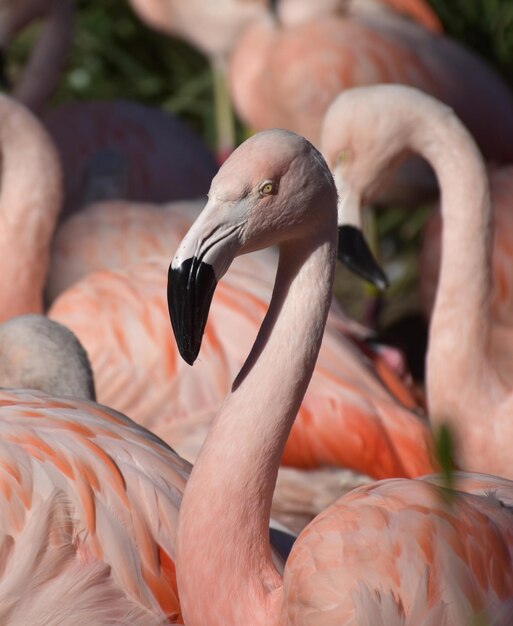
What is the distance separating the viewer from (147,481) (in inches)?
103

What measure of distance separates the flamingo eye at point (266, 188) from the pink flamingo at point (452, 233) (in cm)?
109

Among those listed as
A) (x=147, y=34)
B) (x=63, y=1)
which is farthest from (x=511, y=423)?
(x=147, y=34)

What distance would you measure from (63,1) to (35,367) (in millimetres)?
2993

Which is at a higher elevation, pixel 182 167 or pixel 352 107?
pixel 352 107

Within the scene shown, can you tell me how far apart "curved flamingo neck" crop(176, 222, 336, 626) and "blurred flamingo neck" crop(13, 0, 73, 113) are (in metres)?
3.46

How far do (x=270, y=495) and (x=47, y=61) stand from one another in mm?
3640

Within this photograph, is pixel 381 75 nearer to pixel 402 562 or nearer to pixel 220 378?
pixel 220 378

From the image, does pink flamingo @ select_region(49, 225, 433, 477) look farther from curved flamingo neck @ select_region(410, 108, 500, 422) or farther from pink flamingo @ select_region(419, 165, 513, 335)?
pink flamingo @ select_region(419, 165, 513, 335)

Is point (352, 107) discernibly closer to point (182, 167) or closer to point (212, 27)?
point (182, 167)

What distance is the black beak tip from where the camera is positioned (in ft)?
11.2

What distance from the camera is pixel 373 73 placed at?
5430 mm

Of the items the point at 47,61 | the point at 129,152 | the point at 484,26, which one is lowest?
the point at 129,152

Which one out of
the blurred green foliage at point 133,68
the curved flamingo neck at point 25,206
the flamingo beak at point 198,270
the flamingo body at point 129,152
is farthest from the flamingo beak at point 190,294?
the blurred green foliage at point 133,68

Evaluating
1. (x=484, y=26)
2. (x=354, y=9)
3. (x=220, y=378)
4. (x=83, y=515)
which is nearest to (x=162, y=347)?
(x=220, y=378)
